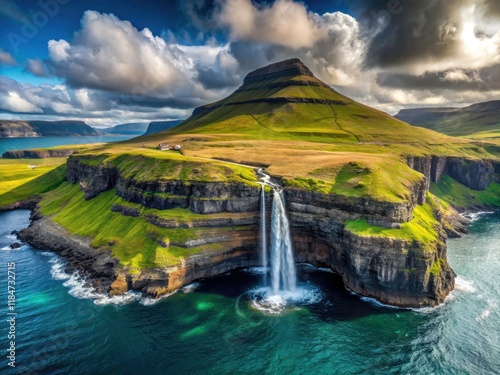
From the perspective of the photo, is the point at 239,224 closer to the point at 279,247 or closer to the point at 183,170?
the point at 279,247

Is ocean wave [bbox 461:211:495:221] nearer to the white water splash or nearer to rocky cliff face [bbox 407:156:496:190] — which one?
rocky cliff face [bbox 407:156:496:190]

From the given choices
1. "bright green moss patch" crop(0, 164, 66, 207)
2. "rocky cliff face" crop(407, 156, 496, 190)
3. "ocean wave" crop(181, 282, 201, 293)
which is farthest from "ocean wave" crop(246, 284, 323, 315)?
"bright green moss patch" crop(0, 164, 66, 207)

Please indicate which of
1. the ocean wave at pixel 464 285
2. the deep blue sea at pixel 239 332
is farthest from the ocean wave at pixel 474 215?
the deep blue sea at pixel 239 332

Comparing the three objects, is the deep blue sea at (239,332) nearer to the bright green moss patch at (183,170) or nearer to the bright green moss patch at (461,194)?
the bright green moss patch at (183,170)

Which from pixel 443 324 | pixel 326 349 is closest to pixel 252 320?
pixel 326 349

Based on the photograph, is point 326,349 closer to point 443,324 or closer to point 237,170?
point 443,324

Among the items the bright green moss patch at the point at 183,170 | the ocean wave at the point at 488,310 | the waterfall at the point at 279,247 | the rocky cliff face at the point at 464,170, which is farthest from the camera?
the rocky cliff face at the point at 464,170
